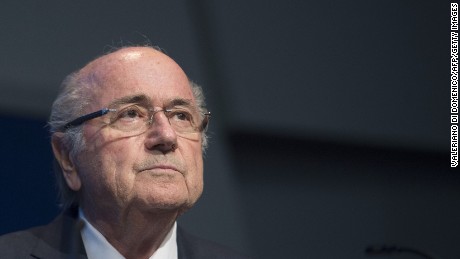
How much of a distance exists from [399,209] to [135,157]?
1.69 m

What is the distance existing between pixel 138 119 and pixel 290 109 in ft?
4.08

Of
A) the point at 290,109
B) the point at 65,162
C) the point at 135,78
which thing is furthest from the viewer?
the point at 290,109

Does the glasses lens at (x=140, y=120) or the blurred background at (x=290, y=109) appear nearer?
the glasses lens at (x=140, y=120)

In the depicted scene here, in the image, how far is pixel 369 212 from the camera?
3.53 meters

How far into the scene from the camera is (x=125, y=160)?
2.27 meters

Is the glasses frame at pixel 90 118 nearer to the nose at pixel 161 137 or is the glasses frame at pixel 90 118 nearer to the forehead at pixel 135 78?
the forehead at pixel 135 78

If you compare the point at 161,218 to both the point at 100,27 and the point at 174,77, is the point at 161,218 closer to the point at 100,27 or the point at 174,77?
the point at 174,77

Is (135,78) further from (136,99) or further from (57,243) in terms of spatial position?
(57,243)

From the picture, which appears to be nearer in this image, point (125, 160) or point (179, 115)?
point (125, 160)

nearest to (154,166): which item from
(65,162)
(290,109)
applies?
(65,162)

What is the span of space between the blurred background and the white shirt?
0.53 m

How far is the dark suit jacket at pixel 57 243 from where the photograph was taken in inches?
91.3

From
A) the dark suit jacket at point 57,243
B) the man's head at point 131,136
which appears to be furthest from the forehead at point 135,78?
the dark suit jacket at point 57,243

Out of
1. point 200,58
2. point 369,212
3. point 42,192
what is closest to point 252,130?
point 200,58
